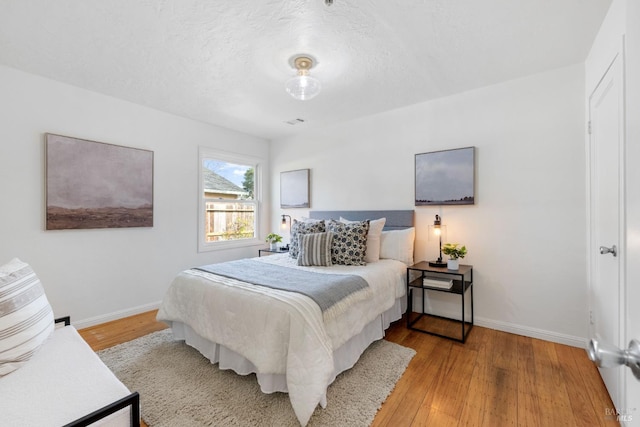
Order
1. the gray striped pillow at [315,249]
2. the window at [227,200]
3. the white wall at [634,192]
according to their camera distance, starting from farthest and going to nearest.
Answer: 1. the window at [227,200]
2. the gray striped pillow at [315,249]
3. the white wall at [634,192]

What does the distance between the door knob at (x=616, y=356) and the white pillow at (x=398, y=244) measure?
94.8 inches

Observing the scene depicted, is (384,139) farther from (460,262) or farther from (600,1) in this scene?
(600,1)

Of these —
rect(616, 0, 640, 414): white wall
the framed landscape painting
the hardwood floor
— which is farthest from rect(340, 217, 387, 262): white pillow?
the framed landscape painting

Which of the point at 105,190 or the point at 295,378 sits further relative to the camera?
the point at 105,190

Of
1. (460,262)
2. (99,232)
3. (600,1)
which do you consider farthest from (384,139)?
(99,232)

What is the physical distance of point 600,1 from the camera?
5.46 ft

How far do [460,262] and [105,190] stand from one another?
388cm

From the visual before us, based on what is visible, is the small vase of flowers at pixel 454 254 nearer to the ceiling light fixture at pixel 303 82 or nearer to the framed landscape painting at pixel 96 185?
the ceiling light fixture at pixel 303 82

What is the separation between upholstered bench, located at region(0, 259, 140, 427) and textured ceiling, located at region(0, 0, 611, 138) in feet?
5.45

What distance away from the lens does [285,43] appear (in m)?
2.07

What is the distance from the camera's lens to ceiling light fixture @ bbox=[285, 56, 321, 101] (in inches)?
89.1

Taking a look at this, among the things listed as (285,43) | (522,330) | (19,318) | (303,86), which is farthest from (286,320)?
(522,330)

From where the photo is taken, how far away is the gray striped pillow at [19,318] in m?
1.26

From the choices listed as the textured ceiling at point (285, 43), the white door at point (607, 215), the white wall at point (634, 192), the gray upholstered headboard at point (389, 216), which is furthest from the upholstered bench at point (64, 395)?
the gray upholstered headboard at point (389, 216)
